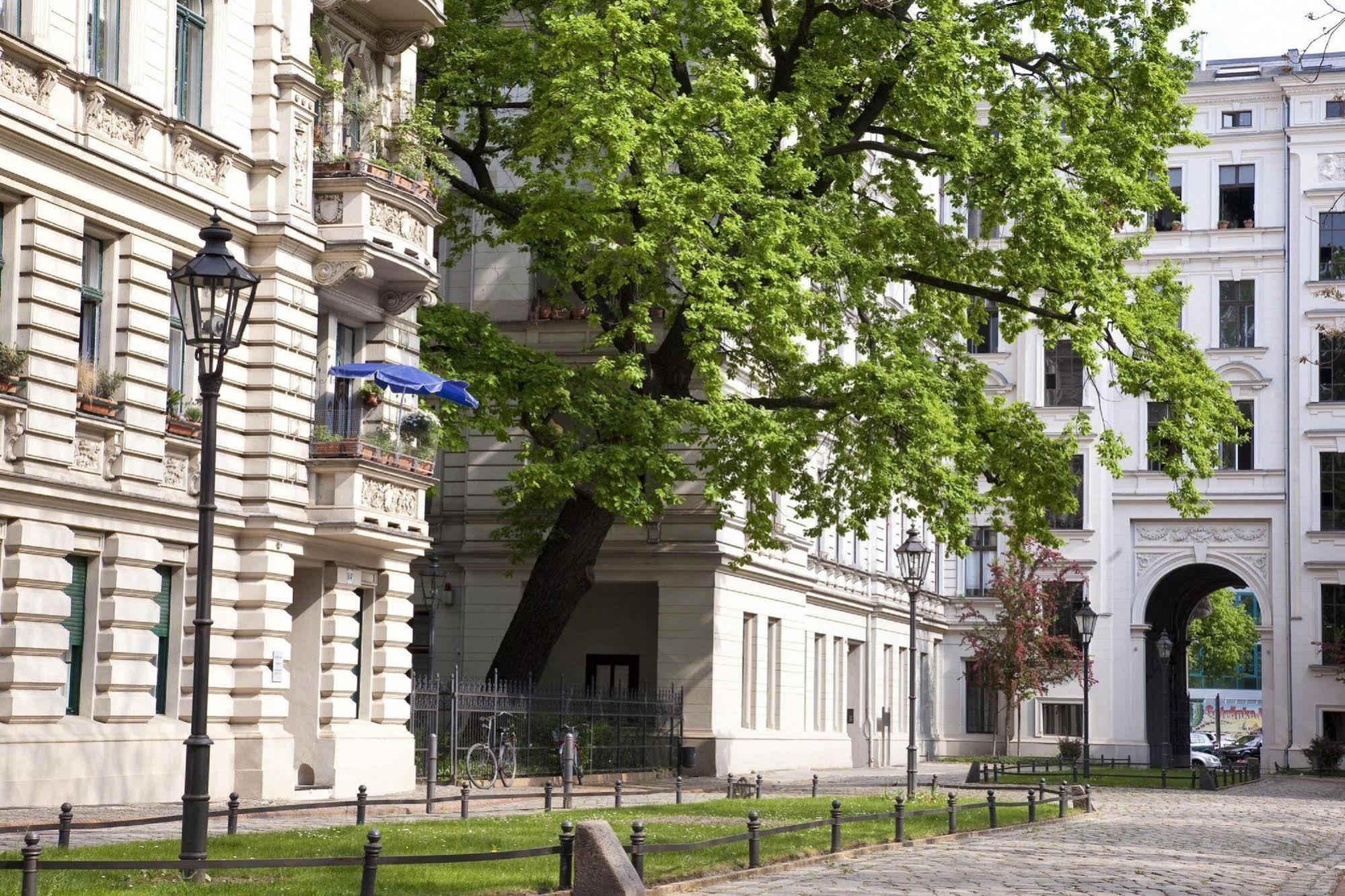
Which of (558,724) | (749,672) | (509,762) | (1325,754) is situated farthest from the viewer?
(1325,754)

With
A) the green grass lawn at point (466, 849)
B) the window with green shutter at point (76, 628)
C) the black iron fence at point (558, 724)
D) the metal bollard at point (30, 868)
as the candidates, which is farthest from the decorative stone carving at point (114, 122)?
the metal bollard at point (30, 868)

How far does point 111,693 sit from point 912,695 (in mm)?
14376

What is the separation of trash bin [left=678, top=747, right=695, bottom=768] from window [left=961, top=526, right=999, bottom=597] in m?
28.5

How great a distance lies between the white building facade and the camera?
21156 mm

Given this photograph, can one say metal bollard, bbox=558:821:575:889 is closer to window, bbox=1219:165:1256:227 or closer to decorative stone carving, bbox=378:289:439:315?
decorative stone carving, bbox=378:289:439:315

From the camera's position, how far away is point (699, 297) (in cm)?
2909

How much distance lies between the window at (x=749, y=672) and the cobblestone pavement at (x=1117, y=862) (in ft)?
42.8

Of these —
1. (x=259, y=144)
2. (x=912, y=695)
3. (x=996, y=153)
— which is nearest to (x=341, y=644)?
(x=259, y=144)

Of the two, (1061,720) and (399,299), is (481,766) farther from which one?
(1061,720)

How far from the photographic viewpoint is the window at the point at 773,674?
46.4 meters

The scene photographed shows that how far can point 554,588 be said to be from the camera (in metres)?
33.6

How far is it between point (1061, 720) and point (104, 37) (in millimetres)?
48375

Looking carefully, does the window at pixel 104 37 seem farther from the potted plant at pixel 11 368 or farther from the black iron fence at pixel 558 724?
the black iron fence at pixel 558 724

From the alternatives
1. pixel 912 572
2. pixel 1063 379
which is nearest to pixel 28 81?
pixel 912 572
